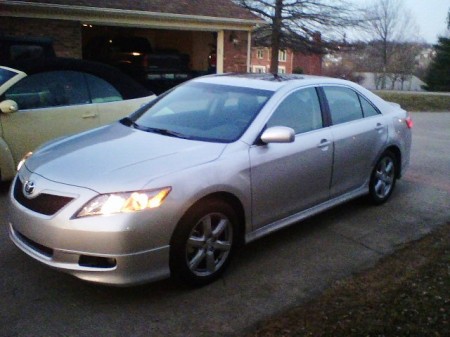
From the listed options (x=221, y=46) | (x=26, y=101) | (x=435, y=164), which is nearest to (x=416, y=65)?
(x=221, y=46)

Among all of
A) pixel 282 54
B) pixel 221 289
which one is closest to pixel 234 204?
pixel 221 289

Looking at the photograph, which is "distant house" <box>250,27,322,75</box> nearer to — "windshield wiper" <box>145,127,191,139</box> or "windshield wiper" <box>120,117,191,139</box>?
"windshield wiper" <box>120,117,191,139</box>

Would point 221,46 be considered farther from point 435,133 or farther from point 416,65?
point 416,65

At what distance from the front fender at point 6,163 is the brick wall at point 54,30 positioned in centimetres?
820

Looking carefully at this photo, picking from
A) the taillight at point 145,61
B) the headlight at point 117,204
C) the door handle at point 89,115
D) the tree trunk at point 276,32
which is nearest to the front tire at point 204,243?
the headlight at point 117,204

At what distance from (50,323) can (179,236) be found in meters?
0.99

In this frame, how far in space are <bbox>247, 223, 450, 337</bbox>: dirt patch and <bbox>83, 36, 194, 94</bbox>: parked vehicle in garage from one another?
12584 mm

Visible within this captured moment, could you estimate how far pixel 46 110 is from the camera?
6164mm

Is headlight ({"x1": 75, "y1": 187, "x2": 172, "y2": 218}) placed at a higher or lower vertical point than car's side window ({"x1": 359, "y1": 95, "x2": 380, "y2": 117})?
lower

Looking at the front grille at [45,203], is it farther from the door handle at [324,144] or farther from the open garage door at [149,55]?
the open garage door at [149,55]

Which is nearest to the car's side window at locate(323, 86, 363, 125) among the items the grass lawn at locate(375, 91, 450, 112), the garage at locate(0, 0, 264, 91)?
the garage at locate(0, 0, 264, 91)

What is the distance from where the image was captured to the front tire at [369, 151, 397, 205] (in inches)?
233

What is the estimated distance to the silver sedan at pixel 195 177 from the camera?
344cm

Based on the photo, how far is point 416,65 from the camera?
6569 cm
